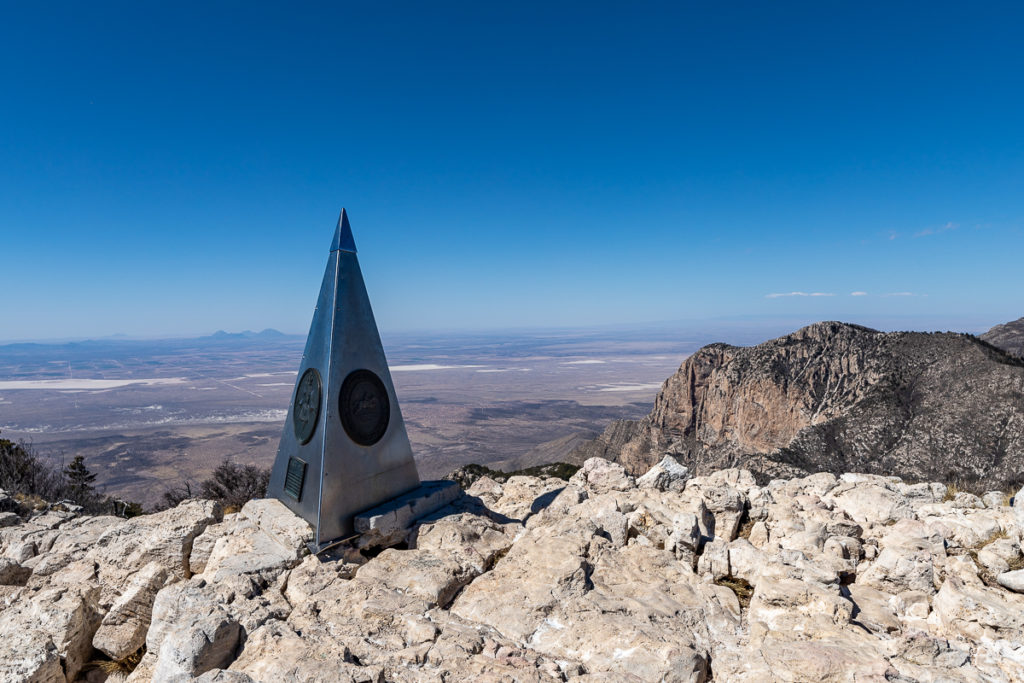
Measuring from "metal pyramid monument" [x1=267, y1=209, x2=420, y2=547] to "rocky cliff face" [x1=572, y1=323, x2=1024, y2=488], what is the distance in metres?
28.0

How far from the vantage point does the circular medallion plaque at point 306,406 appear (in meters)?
9.44

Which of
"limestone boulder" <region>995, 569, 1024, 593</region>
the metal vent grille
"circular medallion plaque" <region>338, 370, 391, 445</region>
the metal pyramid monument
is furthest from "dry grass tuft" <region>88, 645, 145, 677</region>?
"limestone boulder" <region>995, 569, 1024, 593</region>

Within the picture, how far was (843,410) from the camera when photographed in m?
43.6

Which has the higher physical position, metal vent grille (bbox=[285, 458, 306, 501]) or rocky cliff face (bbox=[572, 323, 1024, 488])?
metal vent grille (bbox=[285, 458, 306, 501])

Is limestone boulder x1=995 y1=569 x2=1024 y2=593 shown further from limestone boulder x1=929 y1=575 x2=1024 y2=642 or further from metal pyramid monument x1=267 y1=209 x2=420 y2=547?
metal pyramid monument x1=267 y1=209 x2=420 y2=547

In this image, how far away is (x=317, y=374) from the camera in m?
9.65

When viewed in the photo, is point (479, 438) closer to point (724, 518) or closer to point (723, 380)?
point (723, 380)

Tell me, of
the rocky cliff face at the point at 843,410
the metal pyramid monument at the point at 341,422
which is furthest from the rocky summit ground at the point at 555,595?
the rocky cliff face at the point at 843,410

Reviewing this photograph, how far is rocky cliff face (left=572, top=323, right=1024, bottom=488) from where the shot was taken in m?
31.8

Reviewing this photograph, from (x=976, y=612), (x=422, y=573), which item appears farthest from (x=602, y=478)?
(x=976, y=612)

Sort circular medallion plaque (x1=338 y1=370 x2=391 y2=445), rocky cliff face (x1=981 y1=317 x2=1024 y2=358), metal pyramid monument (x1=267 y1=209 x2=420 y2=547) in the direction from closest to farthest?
metal pyramid monument (x1=267 y1=209 x2=420 y2=547)
circular medallion plaque (x1=338 y1=370 x2=391 y2=445)
rocky cliff face (x1=981 y1=317 x2=1024 y2=358)

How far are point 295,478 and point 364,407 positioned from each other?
1.80 meters

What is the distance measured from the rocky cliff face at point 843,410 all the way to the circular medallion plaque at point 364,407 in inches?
1107

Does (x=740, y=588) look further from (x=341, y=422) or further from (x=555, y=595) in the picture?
(x=341, y=422)
